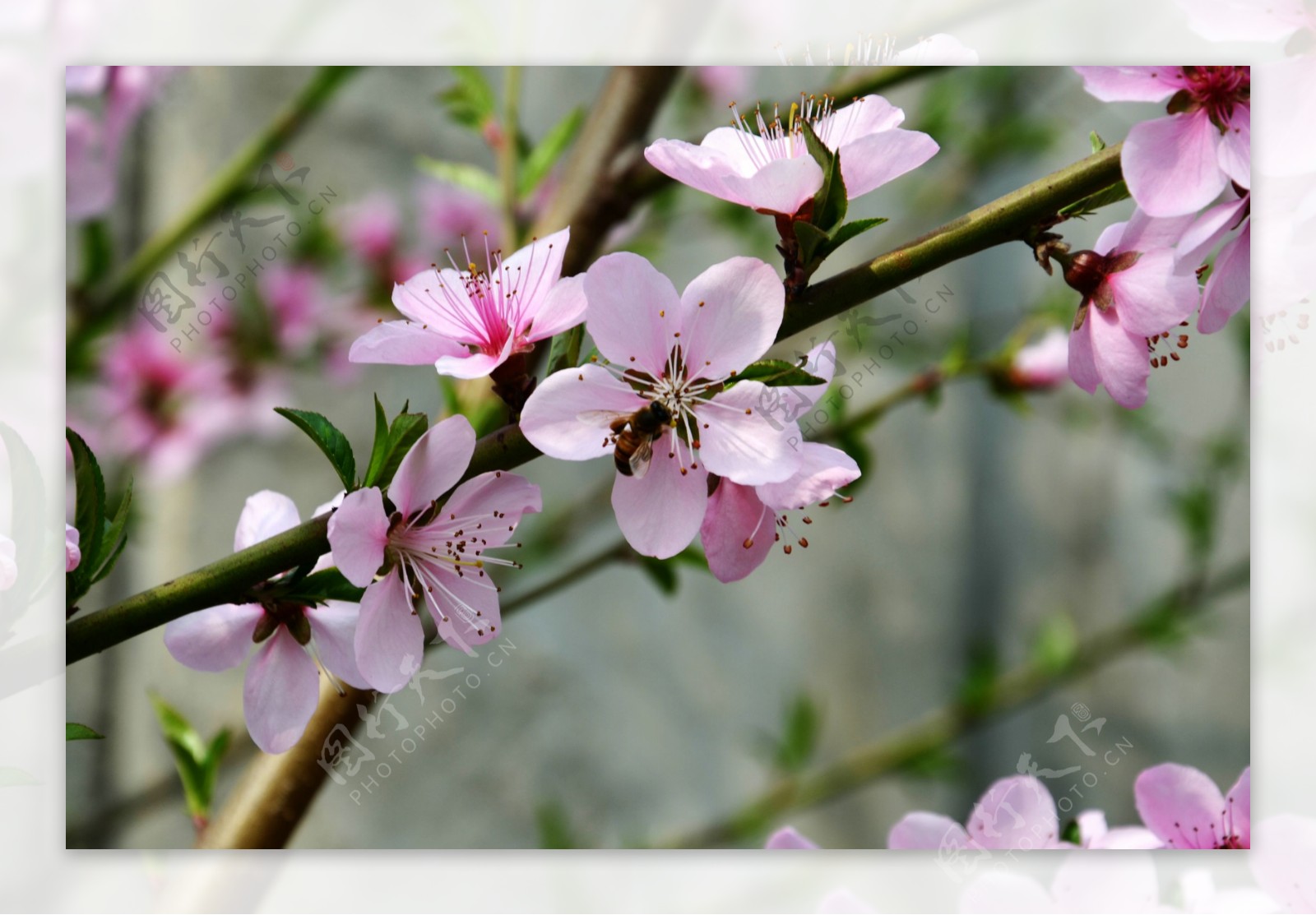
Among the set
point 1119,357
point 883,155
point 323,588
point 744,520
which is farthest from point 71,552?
point 1119,357

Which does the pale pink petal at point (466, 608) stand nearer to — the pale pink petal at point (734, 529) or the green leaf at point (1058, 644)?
the pale pink petal at point (734, 529)

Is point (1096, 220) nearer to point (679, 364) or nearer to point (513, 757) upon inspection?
point (679, 364)

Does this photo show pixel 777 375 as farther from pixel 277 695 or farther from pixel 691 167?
pixel 277 695

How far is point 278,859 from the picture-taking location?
33.8 inches

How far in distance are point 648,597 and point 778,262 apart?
1.25 ft

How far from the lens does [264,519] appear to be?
2.20ft

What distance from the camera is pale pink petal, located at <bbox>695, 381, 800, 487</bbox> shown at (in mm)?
534

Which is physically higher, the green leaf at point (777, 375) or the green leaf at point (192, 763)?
the green leaf at point (777, 375)

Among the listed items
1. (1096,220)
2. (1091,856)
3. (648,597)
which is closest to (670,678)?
(648,597)

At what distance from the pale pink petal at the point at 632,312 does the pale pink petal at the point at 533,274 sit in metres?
0.02

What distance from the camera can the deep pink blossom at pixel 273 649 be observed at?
61 centimetres

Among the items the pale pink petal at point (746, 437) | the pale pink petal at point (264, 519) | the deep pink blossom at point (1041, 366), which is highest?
the pale pink petal at point (746, 437)

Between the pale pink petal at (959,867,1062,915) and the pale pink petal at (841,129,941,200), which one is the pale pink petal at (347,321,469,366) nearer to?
the pale pink petal at (841,129,941,200)

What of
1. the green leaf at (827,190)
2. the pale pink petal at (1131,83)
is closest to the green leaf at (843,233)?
the green leaf at (827,190)
